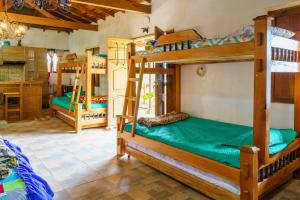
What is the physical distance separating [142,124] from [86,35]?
5.74 meters

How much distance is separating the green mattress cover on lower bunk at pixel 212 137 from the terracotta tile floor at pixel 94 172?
497 mm

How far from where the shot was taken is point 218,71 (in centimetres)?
378

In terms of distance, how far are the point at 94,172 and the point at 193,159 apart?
1419mm

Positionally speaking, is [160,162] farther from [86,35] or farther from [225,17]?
[86,35]

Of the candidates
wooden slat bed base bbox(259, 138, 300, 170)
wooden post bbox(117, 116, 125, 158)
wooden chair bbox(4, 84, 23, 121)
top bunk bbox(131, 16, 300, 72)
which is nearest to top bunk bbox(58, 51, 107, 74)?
wooden chair bbox(4, 84, 23, 121)

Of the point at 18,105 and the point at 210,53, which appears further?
the point at 18,105

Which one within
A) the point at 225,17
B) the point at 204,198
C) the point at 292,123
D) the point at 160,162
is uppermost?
the point at 225,17

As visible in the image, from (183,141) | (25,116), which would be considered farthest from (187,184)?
(25,116)

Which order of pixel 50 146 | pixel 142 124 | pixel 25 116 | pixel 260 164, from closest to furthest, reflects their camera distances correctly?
pixel 260 164, pixel 142 124, pixel 50 146, pixel 25 116

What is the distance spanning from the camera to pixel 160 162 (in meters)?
3.00

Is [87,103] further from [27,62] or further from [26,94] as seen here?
[27,62]

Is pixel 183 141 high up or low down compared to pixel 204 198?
up

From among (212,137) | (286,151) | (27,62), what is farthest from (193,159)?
(27,62)

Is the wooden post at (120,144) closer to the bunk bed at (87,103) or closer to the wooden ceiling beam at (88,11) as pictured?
the bunk bed at (87,103)
